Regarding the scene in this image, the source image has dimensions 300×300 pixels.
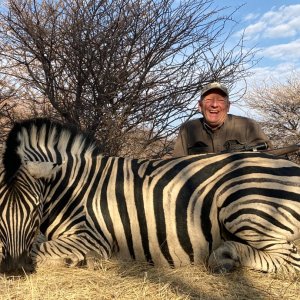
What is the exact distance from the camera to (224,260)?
2.50m

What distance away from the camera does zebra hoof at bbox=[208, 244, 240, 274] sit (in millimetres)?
2492

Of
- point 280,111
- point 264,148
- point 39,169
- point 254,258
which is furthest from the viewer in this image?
point 280,111

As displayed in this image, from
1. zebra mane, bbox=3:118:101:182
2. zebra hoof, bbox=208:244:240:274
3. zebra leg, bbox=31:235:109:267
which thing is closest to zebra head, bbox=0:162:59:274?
zebra leg, bbox=31:235:109:267

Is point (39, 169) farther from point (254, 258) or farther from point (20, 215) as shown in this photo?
point (254, 258)

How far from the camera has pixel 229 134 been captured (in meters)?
4.42

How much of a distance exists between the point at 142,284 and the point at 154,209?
0.59 m

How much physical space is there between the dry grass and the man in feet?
6.49

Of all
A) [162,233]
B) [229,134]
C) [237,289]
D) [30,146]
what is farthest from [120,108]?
[237,289]

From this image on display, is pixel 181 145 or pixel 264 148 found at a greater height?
pixel 181 145

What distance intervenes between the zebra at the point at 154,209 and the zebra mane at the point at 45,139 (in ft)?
0.06

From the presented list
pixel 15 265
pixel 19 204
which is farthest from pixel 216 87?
pixel 15 265

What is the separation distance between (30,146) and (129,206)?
86 centimetres

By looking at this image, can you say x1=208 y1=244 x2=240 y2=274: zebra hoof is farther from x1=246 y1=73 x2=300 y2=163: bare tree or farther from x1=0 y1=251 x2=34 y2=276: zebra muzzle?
x1=246 y1=73 x2=300 y2=163: bare tree

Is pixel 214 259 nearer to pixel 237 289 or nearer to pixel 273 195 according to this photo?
pixel 237 289
